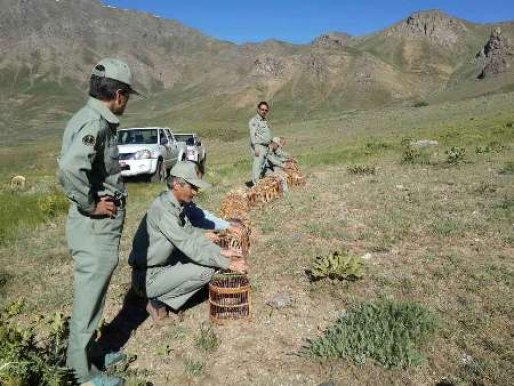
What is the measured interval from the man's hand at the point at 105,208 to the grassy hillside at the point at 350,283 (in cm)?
170

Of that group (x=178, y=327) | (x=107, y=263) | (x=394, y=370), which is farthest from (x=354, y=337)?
(x=107, y=263)

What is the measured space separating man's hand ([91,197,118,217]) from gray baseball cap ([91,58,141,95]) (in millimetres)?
959

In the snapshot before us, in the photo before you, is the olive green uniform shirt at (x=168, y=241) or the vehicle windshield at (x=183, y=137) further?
the vehicle windshield at (x=183, y=137)

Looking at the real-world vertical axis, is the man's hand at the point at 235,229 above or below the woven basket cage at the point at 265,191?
above

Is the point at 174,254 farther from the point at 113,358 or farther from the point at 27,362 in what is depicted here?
the point at 27,362

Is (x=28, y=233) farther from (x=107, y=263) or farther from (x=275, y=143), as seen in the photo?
(x=107, y=263)

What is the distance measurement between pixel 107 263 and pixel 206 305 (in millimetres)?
2323

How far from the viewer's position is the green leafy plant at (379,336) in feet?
16.1

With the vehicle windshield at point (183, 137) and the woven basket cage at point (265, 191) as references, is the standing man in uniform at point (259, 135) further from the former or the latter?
the vehicle windshield at point (183, 137)

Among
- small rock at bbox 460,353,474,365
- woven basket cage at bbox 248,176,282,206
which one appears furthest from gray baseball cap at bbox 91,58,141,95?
woven basket cage at bbox 248,176,282,206

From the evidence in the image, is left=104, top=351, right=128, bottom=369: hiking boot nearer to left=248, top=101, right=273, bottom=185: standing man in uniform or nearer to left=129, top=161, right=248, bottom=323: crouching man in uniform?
left=129, top=161, right=248, bottom=323: crouching man in uniform

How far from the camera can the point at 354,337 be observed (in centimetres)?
509

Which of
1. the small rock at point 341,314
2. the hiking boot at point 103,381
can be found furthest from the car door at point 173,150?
the hiking boot at point 103,381

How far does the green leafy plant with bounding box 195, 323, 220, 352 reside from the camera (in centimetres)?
543
